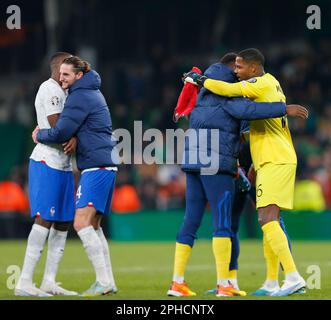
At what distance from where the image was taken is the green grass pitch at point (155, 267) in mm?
11438

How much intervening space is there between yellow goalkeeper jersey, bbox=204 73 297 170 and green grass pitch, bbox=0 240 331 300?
4.67 feet

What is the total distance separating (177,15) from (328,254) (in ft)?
48.1

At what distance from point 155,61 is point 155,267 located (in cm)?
1445

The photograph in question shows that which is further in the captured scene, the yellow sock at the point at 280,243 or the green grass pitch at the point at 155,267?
the green grass pitch at the point at 155,267

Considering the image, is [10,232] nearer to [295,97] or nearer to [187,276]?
[295,97]

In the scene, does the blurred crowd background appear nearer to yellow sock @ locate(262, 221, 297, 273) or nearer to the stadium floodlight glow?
the stadium floodlight glow

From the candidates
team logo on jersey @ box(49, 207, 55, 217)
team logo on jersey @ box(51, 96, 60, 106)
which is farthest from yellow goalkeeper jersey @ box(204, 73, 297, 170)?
team logo on jersey @ box(49, 207, 55, 217)

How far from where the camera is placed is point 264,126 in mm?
10953

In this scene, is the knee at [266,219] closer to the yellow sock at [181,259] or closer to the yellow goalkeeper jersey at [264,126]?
the yellow goalkeeper jersey at [264,126]

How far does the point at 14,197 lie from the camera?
80.1ft

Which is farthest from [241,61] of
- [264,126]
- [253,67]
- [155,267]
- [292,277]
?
[155,267]

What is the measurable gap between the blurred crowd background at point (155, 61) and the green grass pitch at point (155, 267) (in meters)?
3.50

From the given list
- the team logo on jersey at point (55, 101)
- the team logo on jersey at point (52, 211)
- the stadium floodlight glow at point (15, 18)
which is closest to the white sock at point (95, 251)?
the team logo on jersey at point (52, 211)

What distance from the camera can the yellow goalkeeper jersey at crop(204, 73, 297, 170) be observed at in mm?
10703
